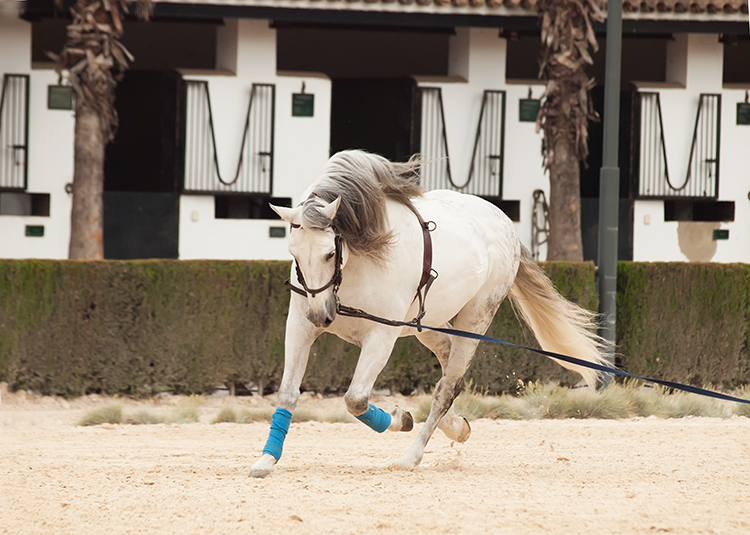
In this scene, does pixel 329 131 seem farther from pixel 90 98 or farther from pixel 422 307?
pixel 422 307

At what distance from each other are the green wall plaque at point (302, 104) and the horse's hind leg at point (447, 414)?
851 cm

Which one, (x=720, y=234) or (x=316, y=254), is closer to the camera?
(x=316, y=254)

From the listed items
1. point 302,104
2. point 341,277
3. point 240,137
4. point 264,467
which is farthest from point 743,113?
point 264,467

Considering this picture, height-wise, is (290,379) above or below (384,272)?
below

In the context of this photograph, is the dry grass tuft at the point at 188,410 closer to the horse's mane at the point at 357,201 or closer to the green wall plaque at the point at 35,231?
the horse's mane at the point at 357,201

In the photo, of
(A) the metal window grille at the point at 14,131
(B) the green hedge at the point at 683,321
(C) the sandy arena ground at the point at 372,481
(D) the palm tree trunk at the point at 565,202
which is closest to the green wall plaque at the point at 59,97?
(A) the metal window grille at the point at 14,131

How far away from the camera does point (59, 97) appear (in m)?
14.0

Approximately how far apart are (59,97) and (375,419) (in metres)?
10.2

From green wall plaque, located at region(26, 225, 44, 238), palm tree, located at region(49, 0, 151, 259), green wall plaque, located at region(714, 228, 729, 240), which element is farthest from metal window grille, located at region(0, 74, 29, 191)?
green wall plaque, located at region(714, 228, 729, 240)

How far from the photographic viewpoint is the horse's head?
504 cm

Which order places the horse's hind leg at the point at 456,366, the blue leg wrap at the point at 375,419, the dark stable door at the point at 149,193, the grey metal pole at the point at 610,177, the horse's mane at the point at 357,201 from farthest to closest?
the dark stable door at the point at 149,193
the grey metal pole at the point at 610,177
the horse's hind leg at the point at 456,366
the blue leg wrap at the point at 375,419
the horse's mane at the point at 357,201

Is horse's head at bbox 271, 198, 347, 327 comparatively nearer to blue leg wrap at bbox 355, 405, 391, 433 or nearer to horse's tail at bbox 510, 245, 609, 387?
blue leg wrap at bbox 355, 405, 391, 433

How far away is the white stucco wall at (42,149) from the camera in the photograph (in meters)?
13.9

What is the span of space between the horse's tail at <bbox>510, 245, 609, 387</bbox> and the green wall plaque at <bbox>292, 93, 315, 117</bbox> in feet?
26.2
